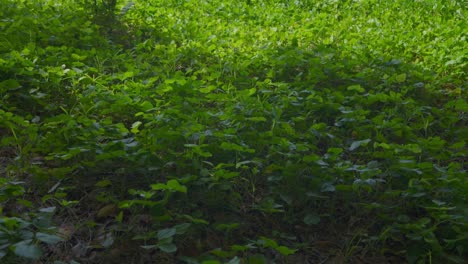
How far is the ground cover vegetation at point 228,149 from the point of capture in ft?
7.91

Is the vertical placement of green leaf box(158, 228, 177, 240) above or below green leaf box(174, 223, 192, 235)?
above

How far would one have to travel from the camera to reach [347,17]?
6.35m

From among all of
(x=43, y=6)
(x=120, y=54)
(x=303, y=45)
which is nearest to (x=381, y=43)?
(x=303, y=45)

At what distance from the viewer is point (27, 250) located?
74.5 inches

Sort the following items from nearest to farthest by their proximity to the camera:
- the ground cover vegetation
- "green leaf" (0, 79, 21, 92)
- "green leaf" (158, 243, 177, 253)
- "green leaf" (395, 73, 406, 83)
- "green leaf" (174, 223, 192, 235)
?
"green leaf" (158, 243, 177, 253)
"green leaf" (174, 223, 192, 235)
the ground cover vegetation
"green leaf" (0, 79, 21, 92)
"green leaf" (395, 73, 406, 83)

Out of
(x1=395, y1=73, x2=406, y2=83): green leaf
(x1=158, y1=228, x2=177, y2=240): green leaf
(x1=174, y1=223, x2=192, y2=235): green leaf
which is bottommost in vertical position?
(x1=395, y1=73, x2=406, y2=83): green leaf

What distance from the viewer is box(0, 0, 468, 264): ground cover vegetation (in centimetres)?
241

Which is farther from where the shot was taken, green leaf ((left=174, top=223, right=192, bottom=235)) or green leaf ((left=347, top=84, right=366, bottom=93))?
green leaf ((left=347, top=84, right=366, bottom=93))

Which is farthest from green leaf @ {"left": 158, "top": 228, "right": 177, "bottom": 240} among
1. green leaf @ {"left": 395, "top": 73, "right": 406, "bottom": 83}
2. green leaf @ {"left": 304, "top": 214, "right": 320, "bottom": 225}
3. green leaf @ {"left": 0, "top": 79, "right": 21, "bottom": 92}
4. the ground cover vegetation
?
green leaf @ {"left": 395, "top": 73, "right": 406, "bottom": 83}

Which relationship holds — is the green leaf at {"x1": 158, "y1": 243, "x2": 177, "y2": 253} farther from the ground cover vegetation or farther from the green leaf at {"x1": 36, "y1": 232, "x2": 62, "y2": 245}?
the green leaf at {"x1": 36, "y1": 232, "x2": 62, "y2": 245}

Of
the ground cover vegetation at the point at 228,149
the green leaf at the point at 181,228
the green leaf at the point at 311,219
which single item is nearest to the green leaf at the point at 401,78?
the ground cover vegetation at the point at 228,149

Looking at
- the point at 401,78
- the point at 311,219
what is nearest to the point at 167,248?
the point at 311,219

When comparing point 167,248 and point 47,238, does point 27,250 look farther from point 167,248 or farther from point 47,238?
point 167,248

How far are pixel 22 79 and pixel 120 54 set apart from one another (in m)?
1.21
